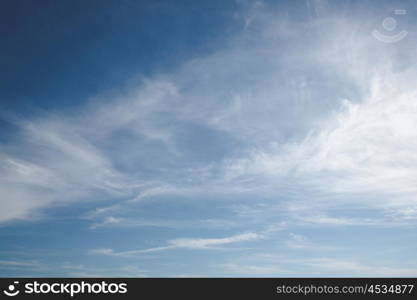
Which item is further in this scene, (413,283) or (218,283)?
(413,283)

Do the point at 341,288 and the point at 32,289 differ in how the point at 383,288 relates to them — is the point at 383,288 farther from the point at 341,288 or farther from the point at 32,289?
the point at 32,289

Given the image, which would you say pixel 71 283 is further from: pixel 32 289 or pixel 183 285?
pixel 183 285

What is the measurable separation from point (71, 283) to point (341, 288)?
23.2 meters

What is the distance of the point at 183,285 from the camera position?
22.6m

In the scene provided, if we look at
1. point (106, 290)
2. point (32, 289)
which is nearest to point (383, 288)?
point (106, 290)

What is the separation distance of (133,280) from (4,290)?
11521 millimetres

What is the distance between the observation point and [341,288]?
78.7 feet

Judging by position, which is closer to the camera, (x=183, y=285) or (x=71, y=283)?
(x=183, y=285)

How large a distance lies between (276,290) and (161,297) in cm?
929

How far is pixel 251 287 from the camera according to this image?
74.3ft

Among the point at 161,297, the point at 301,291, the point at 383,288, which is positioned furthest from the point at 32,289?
the point at 383,288

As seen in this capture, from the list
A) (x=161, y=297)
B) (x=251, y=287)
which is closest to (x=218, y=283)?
(x=251, y=287)

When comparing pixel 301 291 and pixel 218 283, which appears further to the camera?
pixel 301 291

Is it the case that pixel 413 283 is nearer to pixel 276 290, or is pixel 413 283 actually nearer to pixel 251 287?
pixel 276 290
